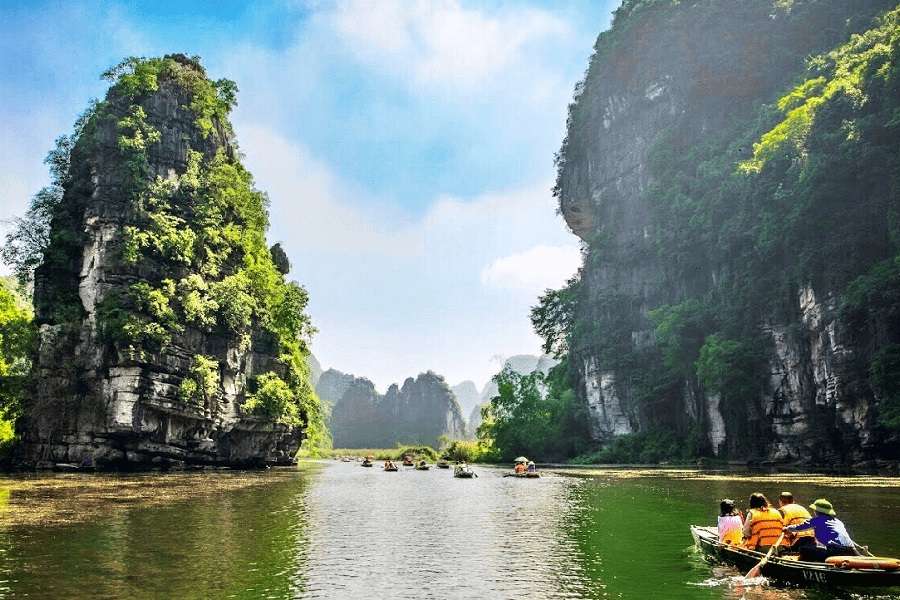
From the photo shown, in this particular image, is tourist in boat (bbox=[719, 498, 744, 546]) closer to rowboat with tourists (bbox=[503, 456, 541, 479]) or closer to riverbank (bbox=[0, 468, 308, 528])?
riverbank (bbox=[0, 468, 308, 528])

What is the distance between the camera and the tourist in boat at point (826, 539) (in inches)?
399

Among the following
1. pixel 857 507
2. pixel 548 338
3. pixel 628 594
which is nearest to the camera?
pixel 628 594

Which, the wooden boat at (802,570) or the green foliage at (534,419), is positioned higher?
the green foliage at (534,419)

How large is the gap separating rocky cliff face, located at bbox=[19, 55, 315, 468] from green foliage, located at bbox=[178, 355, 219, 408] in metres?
0.10

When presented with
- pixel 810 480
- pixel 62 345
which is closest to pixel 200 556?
pixel 810 480

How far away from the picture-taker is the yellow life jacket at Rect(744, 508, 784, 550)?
1122 cm

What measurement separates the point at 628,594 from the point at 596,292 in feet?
190

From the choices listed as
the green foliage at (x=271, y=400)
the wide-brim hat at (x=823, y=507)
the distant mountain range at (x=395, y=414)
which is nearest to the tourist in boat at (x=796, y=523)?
the wide-brim hat at (x=823, y=507)

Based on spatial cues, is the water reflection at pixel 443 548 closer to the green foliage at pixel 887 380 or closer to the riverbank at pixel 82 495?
the riverbank at pixel 82 495

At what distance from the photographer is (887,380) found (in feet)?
99.8

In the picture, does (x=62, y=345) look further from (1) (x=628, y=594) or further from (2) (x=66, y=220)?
(1) (x=628, y=594)

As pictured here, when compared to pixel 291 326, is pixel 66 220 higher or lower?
higher

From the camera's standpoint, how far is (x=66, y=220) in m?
47.5

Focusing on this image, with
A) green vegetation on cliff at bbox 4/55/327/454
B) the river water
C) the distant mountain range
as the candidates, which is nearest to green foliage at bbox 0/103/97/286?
green vegetation on cliff at bbox 4/55/327/454
